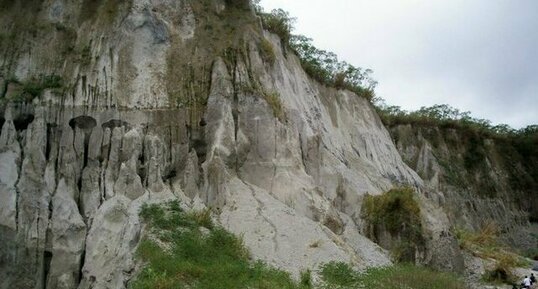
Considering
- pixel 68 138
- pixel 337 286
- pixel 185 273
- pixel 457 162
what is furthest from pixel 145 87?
pixel 457 162

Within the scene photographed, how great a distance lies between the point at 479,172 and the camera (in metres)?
48.5

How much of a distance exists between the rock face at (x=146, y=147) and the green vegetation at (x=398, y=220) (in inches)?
15.5

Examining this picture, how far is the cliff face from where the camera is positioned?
4506 cm

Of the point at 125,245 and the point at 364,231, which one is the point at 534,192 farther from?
the point at 125,245

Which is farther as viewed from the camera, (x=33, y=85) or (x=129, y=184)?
(x=33, y=85)

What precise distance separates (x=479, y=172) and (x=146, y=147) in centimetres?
3279

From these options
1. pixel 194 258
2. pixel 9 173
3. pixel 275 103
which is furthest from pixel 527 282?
pixel 9 173

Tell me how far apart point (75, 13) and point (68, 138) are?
211 inches

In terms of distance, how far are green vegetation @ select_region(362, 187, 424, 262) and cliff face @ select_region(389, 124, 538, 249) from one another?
18899 mm

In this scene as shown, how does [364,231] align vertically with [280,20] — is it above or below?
below

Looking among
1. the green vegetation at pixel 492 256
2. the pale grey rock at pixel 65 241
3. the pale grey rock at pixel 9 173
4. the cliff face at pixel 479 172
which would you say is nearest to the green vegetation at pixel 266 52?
the pale grey rock at pixel 65 241

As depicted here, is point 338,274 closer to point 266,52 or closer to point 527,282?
point 527,282

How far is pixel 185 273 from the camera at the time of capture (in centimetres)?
1702

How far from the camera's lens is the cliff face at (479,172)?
45.1 metres
